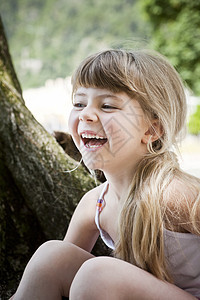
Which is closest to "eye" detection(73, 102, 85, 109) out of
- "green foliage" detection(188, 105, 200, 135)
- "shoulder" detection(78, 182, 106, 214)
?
"shoulder" detection(78, 182, 106, 214)

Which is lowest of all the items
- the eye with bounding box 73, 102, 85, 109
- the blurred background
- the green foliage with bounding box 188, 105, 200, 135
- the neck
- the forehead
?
the green foliage with bounding box 188, 105, 200, 135

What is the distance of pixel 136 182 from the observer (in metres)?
1.56

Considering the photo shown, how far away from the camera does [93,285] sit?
1.28 m

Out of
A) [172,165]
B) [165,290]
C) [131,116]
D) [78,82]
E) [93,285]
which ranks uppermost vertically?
[78,82]

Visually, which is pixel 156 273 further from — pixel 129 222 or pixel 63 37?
pixel 63 37

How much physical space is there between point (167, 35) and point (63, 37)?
1152 cm

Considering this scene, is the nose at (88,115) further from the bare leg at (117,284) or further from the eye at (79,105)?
the bare leg at (117,284)

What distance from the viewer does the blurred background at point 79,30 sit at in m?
11.6

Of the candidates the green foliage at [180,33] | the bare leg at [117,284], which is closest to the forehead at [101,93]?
the bare leg at [117,284]

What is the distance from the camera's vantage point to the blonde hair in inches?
56.3

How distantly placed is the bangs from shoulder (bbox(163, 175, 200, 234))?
1.28 ft

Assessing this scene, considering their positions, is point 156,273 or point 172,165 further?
point 172,165

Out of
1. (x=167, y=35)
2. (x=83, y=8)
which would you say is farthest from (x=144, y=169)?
(x=83, y=8)

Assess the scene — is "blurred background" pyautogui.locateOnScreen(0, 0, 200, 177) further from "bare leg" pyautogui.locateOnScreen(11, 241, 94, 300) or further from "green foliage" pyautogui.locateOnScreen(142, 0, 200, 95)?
"bare leg" pyautogui.locateOnScreen(11, 241, 94, 300)
